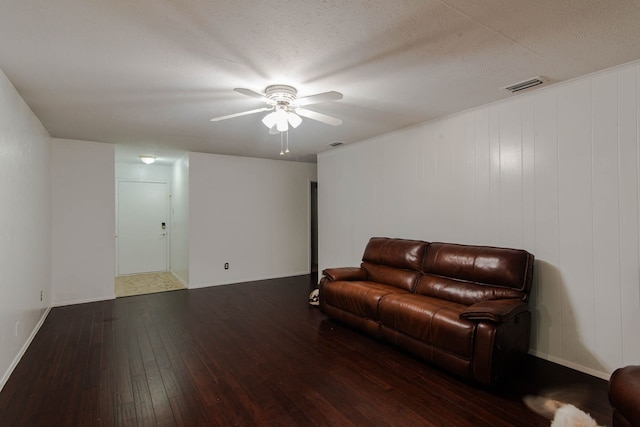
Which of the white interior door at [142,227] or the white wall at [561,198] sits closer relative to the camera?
the white wall at [561,198]

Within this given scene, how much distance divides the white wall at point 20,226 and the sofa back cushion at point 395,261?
137 inches

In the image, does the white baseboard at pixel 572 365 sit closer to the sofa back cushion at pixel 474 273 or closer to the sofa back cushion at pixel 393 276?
the sofa back cushion at pixel 474 273

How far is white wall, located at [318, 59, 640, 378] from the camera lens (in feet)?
7.80

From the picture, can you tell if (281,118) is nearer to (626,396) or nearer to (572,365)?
(626,396)

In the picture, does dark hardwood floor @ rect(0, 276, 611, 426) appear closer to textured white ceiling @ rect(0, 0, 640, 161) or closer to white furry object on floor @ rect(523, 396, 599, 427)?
white furry object on floor @ rect(523, 396, 599, 427)

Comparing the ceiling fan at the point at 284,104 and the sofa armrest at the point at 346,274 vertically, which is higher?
the ceiling fan at the point at 284,104

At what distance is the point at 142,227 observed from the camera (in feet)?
22.1

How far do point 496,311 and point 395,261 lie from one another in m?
1.52

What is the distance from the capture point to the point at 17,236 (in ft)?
9.12

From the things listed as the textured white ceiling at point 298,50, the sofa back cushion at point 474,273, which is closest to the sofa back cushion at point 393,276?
the sofa back cushion at point 474,273

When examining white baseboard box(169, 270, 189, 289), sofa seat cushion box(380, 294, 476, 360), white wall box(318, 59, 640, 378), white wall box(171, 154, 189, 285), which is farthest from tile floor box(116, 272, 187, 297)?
white wall box(318, 59, 640, 378)

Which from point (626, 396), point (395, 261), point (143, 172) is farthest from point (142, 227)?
point (626, 396)

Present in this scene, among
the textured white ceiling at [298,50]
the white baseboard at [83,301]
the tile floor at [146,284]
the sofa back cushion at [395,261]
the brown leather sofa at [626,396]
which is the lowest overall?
the tile floor at [146,284]

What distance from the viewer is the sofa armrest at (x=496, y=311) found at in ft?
7.46
